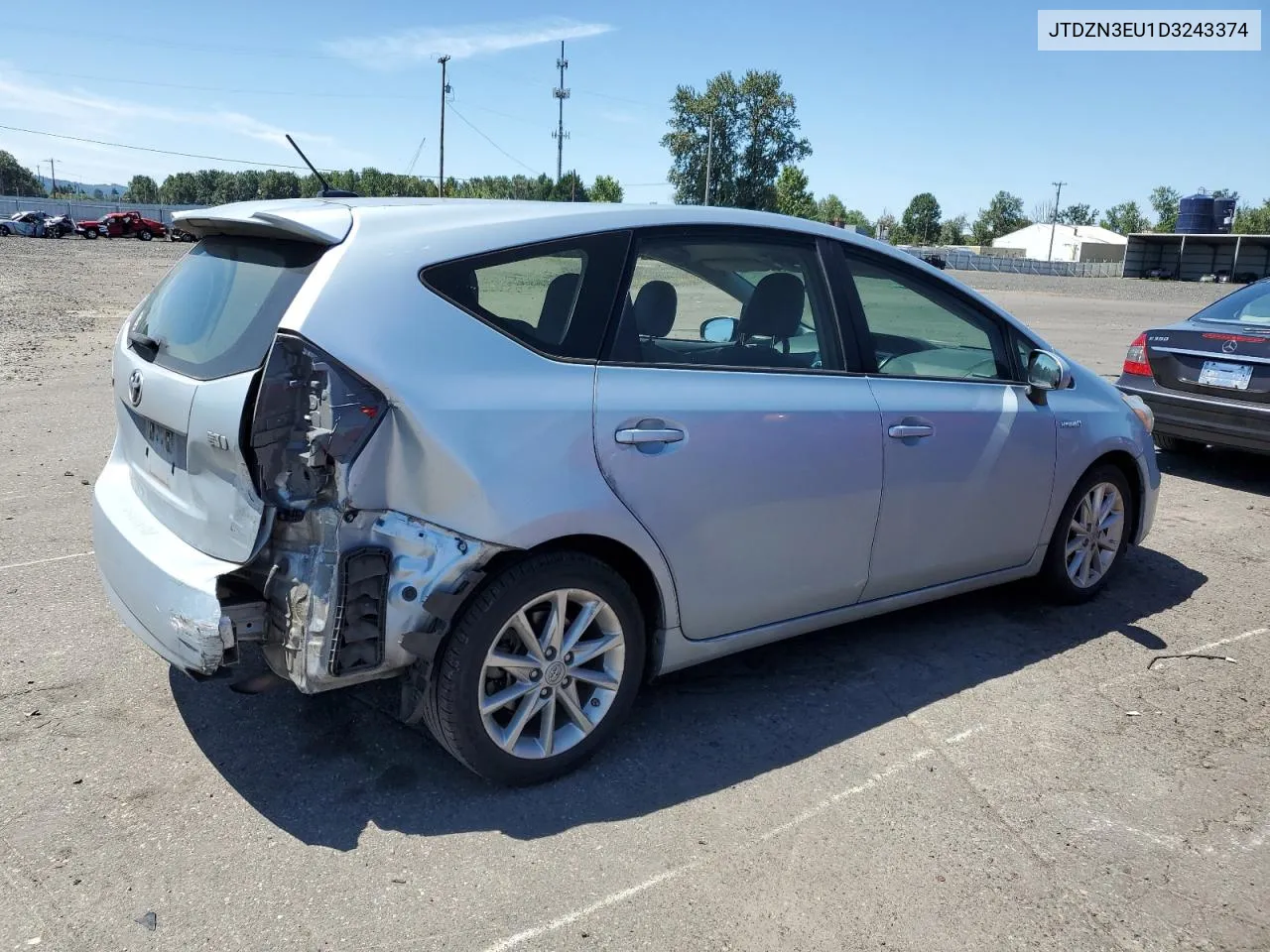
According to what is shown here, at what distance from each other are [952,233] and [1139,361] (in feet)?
497

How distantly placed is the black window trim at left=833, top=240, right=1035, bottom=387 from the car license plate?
11.9 feet

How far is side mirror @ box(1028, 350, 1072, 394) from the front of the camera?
173 inches

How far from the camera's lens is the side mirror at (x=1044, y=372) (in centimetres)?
439

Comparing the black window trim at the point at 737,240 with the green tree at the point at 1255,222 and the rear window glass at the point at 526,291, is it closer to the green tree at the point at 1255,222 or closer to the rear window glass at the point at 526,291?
the rear window glass at the point at 526,291

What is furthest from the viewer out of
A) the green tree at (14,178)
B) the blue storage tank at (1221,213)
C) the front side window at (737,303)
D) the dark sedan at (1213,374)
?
the green tree at (14,178)

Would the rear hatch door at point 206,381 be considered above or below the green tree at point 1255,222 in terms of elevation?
below

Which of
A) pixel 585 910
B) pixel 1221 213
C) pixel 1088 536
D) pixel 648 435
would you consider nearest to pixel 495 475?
pixel 648 435

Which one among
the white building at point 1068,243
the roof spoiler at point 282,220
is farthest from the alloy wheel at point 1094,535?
the white building at point 1068,243

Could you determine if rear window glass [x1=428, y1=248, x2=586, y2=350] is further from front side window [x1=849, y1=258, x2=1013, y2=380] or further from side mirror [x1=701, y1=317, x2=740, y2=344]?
front side window [x1=849, y1=258, x2=1013, y2=380]

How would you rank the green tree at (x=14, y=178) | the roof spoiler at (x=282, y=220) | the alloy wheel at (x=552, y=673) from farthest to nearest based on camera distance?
1. the green tree at (x=14, y=178)
2. the alloy wheel at (x=552, y=673)
3. the roof spoiler at (x=282, y=220)

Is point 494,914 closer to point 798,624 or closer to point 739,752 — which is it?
point 739,752

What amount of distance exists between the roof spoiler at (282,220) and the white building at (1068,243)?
126m

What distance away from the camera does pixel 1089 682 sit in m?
4.09

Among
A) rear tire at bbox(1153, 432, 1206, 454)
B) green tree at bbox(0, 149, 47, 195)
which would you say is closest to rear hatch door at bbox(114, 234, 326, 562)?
rear tire at bbox(1153, 432, 1206, 454)
